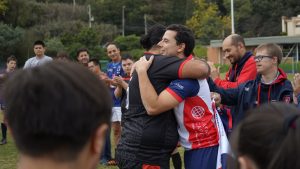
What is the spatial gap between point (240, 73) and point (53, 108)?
4248 millimetres

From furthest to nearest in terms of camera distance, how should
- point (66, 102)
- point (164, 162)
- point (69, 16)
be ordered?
point (69, 16) < point (164, 162) < point (66, 102)

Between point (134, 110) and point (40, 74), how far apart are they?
2655mm

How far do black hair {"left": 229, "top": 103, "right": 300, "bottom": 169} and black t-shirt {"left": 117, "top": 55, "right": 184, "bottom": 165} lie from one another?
7.35ft

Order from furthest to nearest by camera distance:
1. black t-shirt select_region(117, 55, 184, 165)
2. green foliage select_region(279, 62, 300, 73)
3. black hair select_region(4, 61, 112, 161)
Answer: green foliage select_region(279, 62, 300, 73) < black t-shirt select_region(117, 55, 184, 165) < black hair select_region(4, 61, 112, 161)

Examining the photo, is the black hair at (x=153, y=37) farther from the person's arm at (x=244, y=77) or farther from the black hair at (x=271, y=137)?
the black hair at (x=271, y=137)

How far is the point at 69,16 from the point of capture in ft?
246

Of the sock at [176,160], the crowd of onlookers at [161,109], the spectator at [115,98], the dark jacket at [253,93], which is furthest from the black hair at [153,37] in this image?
the spectator at [115,98]

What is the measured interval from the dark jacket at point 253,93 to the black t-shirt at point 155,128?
2.88 feet

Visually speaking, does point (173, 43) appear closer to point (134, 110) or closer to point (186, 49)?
point (186, 49)

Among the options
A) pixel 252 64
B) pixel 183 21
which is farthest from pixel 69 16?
pixel 252 64

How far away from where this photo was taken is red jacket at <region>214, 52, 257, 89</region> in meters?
5.32

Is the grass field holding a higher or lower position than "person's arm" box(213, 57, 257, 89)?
lower

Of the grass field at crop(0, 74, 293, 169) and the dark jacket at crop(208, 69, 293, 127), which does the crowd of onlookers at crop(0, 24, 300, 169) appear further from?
the grass field at crop(0, 74, 293, 169)

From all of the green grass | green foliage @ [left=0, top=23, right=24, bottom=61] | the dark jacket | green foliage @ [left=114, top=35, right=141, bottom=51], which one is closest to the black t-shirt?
the dark jacket
